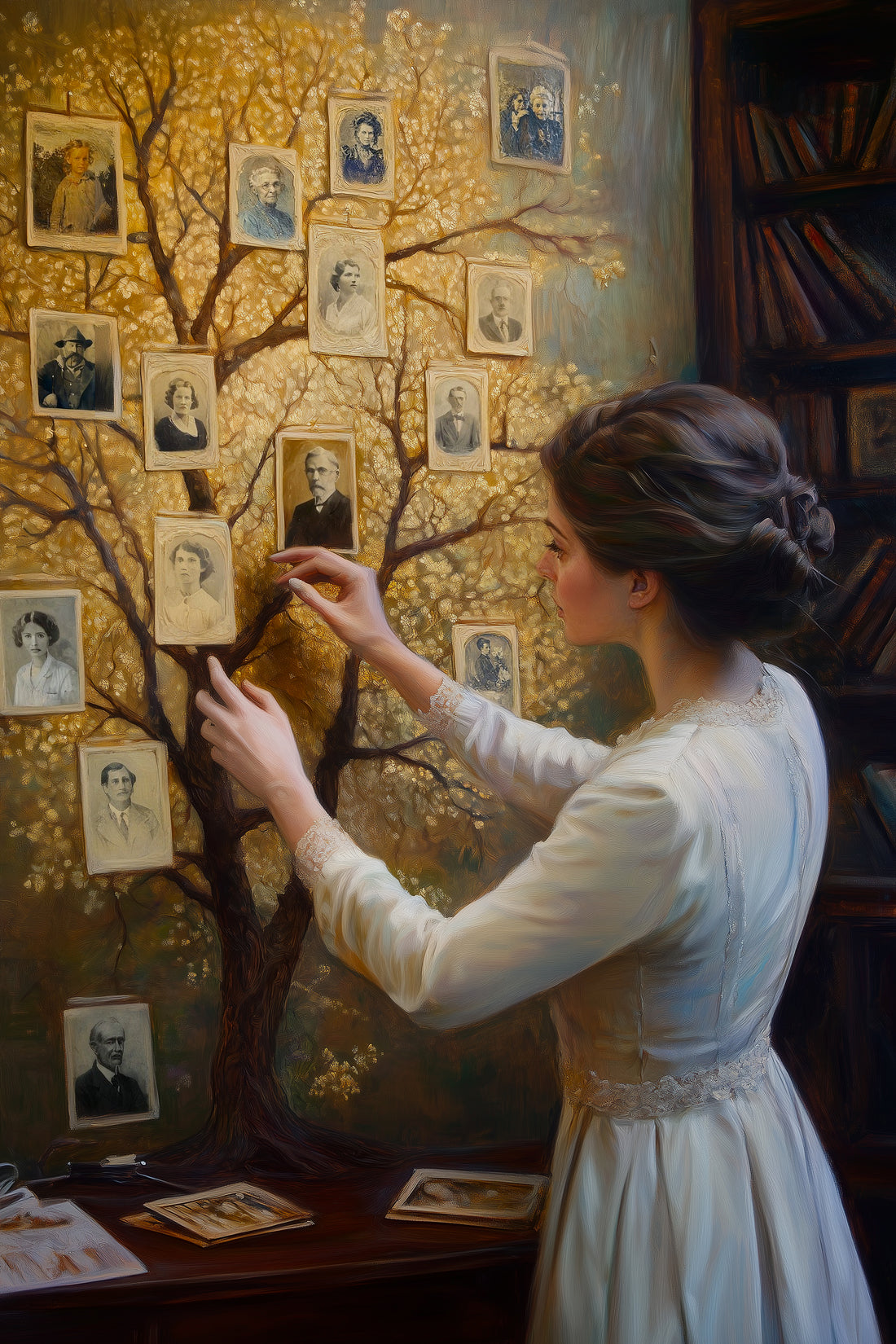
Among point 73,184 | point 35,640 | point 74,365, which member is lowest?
point 35,640

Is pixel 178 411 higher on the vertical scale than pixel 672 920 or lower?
higher

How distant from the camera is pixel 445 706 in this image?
59.8 inches

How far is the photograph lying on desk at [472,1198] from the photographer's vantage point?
1.45 m

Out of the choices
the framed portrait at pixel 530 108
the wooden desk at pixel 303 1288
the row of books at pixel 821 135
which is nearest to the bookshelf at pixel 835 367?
the row of books at pixel 821 135

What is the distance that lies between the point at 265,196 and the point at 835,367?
93cm

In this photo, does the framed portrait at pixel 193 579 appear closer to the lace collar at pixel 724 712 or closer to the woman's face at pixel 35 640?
the woman's face at pixel 35 640

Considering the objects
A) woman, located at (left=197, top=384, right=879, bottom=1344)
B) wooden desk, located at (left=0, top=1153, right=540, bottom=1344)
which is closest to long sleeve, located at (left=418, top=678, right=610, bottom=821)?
woman, located at (left=197, top=384, right=879, bottom=1344)

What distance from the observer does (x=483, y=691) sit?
5.33 feet

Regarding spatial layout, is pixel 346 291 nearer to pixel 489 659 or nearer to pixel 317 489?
pixel 317 489

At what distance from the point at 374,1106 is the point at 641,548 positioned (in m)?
0.96

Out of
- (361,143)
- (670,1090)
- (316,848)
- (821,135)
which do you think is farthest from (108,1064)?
(821,135)

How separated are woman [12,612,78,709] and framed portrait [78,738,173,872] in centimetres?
8

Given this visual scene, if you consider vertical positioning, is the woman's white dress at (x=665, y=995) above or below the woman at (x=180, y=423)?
below

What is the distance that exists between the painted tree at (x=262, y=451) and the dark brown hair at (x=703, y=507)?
0.47 metres
